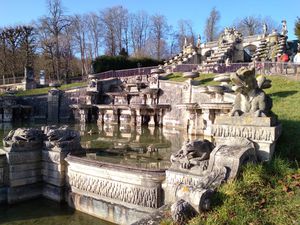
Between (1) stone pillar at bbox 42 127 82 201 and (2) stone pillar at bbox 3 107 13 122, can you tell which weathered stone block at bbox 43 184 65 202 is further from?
(2) stone pillar at bbox 3 107 13 122

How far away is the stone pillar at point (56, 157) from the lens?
8.30 m

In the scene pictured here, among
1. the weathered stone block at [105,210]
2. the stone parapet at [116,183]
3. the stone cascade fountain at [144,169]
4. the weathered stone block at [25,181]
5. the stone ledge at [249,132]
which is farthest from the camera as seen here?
the weathered stone block at [25,181]

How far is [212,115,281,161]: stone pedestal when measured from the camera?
544 cm

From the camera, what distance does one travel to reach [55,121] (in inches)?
1134

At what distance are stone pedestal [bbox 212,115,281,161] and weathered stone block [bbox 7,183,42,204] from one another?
5392 mm

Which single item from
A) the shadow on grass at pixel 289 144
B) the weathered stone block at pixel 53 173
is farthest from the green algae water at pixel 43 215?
the shadow on grass at pixel 289 144

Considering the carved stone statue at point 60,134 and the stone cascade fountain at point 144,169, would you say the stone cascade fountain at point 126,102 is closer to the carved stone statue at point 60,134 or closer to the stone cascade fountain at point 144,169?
the carved stone statue at point 60,134

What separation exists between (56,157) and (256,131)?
5.25m

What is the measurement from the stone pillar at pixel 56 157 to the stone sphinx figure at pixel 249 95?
4598 millimetres

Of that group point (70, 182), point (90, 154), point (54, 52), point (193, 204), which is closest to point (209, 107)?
point (90, 154)

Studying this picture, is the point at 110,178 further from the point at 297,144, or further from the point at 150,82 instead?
the point at 150,82

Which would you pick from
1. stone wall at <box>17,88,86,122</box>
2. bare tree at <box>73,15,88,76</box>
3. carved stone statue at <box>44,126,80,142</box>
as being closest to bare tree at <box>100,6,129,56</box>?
bare tree at <box>73,15,88,76</box>

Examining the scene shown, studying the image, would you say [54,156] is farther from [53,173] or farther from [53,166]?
[53,173]

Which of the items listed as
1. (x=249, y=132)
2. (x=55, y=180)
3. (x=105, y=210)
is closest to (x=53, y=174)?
(x=55, y=180)
